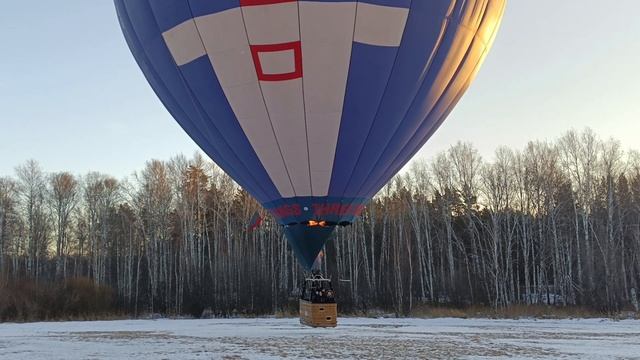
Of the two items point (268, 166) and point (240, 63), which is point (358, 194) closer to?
point (268, 166)

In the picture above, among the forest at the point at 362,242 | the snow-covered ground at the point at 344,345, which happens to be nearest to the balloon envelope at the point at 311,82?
the snow-covered ground at the point at 344,345

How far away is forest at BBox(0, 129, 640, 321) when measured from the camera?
3259 cm

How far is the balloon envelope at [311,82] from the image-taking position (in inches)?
392

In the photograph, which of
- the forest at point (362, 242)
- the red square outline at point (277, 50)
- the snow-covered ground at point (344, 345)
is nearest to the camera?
the red square outline at point (277, 50)

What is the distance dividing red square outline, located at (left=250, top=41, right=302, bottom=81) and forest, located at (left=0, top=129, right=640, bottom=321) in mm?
18917

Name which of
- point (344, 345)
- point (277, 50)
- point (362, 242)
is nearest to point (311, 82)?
point (277, 50)

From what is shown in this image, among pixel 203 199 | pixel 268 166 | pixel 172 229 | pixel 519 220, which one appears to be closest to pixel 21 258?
pixel 172 229

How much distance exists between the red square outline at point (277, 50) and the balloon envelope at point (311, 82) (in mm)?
18

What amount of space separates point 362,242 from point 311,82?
29720mm

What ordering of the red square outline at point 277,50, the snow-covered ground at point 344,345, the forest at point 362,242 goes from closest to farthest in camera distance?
the red square outline at point 277,50, the snow-covered ground at point 344,345, the forest at point 362,242

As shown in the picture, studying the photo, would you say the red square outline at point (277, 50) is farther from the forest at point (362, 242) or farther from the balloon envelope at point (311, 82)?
the forest at point (362, 242)

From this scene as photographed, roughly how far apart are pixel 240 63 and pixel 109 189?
39.5 meters

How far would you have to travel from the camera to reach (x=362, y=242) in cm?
3919

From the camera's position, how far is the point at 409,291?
33250 mm
